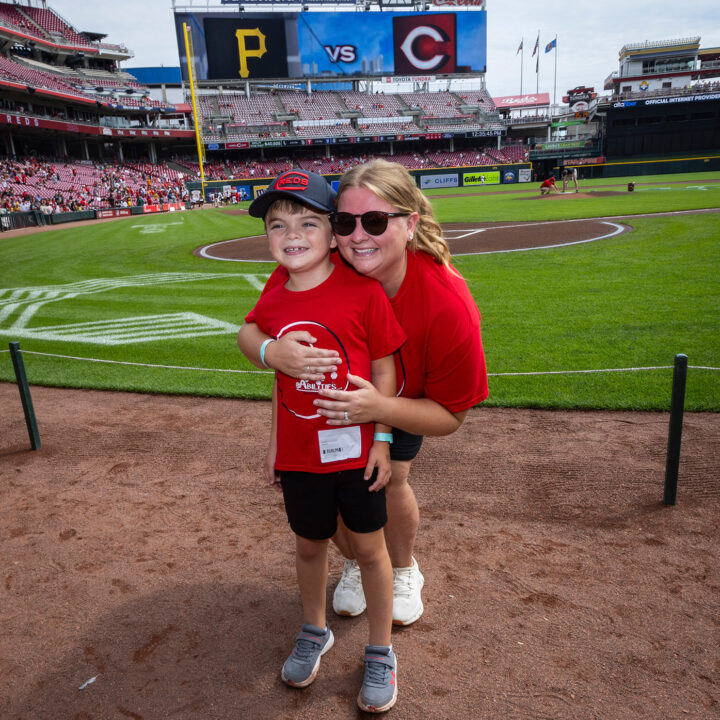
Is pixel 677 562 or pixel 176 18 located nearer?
pixel 677 562

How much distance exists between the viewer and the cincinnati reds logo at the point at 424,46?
67.2 metres

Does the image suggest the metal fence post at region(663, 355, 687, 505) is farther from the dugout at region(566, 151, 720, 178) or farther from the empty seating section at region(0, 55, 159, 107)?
the dugout at region(566, 151, 720, 178)

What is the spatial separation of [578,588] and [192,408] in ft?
15.2

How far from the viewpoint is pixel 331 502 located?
2473 millimetres

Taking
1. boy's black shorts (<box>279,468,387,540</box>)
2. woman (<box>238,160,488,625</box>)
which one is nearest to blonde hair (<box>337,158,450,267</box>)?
woman (<box>238,160,488,625</box>)

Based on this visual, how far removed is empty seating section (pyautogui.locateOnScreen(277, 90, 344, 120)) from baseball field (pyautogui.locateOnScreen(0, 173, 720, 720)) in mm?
66814

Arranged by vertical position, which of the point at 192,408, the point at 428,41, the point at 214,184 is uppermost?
the point at 428,41

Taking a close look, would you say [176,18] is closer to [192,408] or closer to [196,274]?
[196,274]

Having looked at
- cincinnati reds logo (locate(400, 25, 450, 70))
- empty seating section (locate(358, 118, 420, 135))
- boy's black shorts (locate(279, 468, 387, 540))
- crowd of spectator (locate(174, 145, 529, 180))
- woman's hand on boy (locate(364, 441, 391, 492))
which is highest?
cincinnati reds logo (locate(400, 25, 450, 70))

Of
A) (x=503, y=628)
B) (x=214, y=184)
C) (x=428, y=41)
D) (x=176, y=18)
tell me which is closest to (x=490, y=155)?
(x=428, y=41)

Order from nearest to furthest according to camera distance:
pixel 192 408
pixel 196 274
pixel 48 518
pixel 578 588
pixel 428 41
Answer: pixel 578 588, pixel 48 518, pixel 192 408, pixel 196 274, pixel 428 41

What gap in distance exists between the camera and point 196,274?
14.6 metres

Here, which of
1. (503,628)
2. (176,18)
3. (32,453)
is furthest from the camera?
(176,18)

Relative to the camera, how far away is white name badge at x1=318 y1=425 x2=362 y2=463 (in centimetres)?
238
